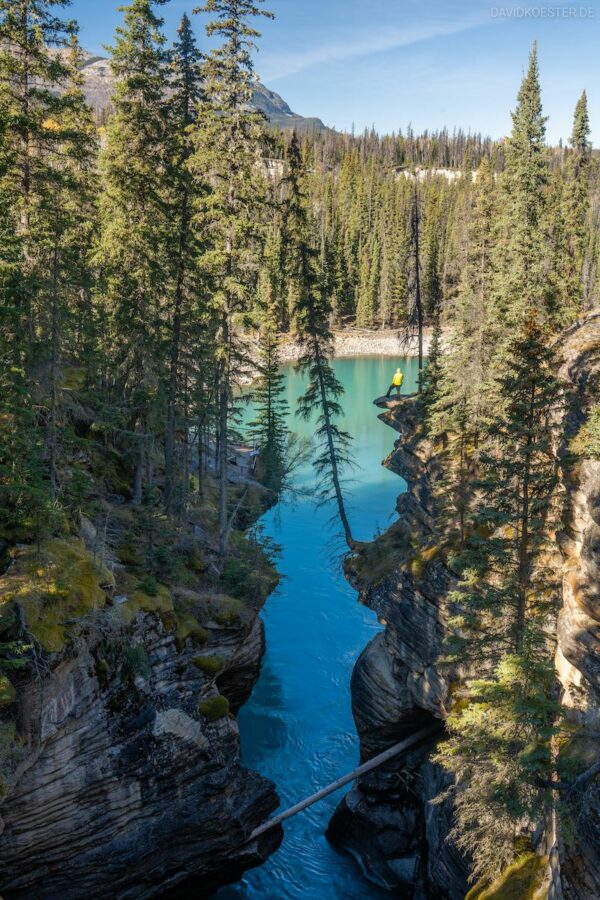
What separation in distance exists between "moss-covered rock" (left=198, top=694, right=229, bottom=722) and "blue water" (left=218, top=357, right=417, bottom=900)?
4.92 metres

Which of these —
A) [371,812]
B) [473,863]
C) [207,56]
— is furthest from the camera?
[207,56]

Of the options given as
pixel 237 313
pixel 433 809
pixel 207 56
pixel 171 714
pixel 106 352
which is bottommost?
pixel 433 809

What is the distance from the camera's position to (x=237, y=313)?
69.3ft

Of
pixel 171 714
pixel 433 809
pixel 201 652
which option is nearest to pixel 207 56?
pixel 201 652

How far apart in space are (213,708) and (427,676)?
20.7 ft

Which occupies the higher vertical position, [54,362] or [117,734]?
[54,362]

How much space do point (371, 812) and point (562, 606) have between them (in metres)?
10.7

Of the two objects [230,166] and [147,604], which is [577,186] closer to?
[230,166]

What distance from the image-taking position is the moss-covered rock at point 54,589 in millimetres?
13562

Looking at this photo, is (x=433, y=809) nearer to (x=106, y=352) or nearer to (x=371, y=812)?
(x=371, y=812)

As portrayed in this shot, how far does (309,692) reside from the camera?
82.2 ft

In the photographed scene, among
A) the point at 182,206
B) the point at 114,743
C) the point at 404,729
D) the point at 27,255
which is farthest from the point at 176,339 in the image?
the point at 404,729

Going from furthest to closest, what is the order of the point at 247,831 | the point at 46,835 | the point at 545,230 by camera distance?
the point at 545,230, the point at 247,831, the point at 46,835

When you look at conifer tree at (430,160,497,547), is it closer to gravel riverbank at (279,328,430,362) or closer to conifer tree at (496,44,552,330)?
conifer tree at (496,44,552,330)
